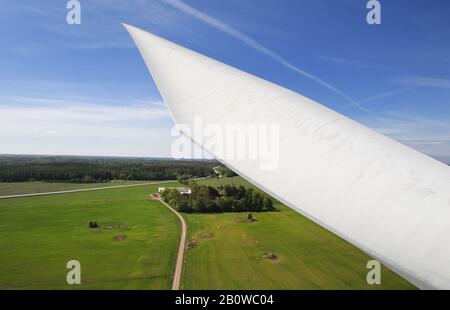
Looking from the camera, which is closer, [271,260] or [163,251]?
[271,260]

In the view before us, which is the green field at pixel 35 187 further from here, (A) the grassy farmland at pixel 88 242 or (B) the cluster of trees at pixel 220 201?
(B) the cluster of trees at pixel 220 201

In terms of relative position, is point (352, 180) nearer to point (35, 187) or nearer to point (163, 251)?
point (163, 251)

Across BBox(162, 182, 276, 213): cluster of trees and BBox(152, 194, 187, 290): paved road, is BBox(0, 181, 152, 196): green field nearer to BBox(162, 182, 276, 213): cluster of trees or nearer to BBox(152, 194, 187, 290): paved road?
BBox(162, 182, 276, 213): cluster of trees

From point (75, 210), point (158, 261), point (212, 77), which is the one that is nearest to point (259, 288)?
point (158, 261)

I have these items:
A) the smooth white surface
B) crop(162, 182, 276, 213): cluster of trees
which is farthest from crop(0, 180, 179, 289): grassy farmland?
the smooth white surface

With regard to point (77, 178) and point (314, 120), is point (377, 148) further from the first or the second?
point (77, 178)

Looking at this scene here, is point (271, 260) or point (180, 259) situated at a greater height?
point (271, 260)

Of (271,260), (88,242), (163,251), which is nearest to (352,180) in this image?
(271,260)

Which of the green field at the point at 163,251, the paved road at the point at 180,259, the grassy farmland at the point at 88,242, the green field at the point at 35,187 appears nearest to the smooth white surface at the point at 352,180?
the paved road at the point at 180,259
